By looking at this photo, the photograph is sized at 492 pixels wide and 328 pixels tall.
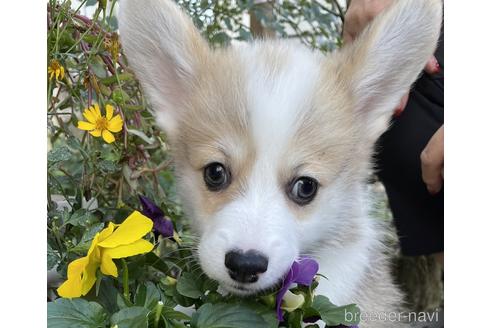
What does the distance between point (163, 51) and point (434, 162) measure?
1027 mm

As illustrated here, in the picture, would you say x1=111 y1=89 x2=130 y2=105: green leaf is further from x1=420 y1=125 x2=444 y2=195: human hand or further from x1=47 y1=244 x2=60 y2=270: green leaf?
x1=420 y1=125 x2=444 y2=195: human hand

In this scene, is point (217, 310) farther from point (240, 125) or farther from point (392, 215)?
point (392, 215)

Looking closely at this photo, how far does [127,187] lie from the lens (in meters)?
1.85

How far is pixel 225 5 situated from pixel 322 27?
0.46 metres

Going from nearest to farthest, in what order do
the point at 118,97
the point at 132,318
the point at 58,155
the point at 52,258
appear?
1. the point at 132,318
2. the point at 52,258
3. the point at 58,155
4. the point at 118,97

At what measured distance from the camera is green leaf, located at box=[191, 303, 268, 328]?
1.19 meters

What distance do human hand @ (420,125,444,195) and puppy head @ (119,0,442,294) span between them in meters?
0.38

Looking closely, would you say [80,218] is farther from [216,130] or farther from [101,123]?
[216,130]

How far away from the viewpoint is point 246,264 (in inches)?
51.1

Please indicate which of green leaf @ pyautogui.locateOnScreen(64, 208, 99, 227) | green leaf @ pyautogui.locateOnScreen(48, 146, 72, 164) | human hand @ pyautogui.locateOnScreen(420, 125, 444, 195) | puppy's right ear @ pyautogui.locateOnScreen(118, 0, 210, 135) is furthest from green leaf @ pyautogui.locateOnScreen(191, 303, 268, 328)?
human hand @ pyautogui.locateOnScreen(420, 125, 444, 195)

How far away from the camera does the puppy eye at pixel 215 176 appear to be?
1.53m

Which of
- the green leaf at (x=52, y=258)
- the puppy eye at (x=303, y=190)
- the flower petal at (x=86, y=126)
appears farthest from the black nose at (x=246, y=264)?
the flower petal at (x=86, y=126)

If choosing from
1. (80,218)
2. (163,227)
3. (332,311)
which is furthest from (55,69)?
(332,311)
